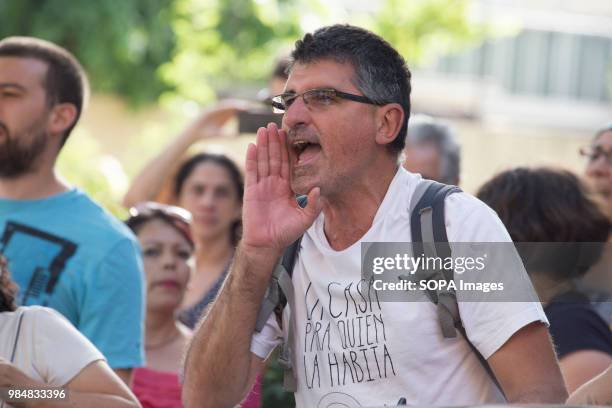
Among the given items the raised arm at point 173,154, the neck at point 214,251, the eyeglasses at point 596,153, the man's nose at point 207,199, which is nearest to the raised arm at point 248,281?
the eyeglasses at point 596,153

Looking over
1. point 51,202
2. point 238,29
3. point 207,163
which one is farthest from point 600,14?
point 51,202

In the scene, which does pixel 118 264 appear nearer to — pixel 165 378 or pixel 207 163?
pixel 165 378

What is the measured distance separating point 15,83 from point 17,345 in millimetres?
1570

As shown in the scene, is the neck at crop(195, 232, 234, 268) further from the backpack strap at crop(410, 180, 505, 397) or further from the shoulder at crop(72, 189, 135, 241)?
the backpack strap at crop(410, 180, 505, 397)

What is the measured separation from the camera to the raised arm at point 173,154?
6.79 metres

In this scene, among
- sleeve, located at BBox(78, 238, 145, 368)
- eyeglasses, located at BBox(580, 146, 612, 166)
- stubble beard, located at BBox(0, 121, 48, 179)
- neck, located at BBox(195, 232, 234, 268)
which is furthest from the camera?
neck, located at BBox(195, 232, 234, 268)

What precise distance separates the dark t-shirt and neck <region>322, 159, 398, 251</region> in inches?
35.6

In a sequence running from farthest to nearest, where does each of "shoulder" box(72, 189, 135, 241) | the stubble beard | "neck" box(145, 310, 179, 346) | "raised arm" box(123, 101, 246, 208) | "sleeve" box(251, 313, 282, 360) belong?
"raised arm" box(123, 101, 246, 208), "neck" box(145, 310, 179, 346), the stubble beard, "shoulder" box(72, 189, 135, 241), "sleeve" box(251, 313, 282, 360)

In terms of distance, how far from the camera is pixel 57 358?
12.1 ft

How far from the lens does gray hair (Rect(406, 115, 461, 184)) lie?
5.64 m

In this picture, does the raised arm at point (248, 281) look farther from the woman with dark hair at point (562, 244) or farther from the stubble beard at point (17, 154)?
the stubble beard at point (17, 154)

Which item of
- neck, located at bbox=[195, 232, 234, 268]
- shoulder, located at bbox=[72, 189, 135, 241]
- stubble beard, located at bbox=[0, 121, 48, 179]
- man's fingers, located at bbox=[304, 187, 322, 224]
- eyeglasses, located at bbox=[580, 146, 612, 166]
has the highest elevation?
eyeglasses, located at bbox=[580, 146, 612, 166]

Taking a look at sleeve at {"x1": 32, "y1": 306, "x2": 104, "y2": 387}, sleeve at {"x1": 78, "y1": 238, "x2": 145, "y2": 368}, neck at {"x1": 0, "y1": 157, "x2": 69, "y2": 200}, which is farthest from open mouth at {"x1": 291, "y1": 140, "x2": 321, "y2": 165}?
neck at {"x1": 0, "y1": 157, "x2": 69, "y2": 200}

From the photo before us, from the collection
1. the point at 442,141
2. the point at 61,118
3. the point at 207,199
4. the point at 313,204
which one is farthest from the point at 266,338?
the point at 207,199
